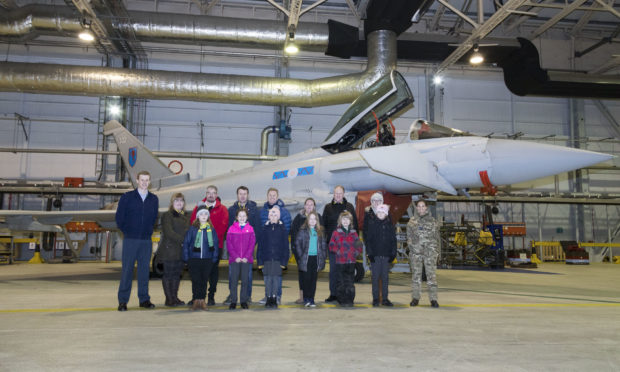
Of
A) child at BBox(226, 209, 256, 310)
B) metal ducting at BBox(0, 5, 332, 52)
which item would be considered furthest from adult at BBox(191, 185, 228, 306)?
metal ducting at BBox(0, 5, 332, 52)

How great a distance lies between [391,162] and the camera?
7516mm

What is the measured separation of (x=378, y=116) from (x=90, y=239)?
16.7m

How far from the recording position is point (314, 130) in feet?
67.6

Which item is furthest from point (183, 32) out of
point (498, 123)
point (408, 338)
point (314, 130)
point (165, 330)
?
point (498, 123)

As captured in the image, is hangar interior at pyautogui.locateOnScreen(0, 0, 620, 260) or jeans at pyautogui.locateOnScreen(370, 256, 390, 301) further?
hangar interior at pyautogui.locateOnScreen(0, 0, 620, 260)

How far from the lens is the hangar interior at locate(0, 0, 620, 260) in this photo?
15.2 meters

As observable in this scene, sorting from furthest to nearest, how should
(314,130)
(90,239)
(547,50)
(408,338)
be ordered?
(547,50)
(314,130)
(90,239)
(408,338)

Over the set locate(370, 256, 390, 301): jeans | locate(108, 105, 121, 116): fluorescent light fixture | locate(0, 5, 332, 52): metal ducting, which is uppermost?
locate(0, 5, 332, 52): metal ducting

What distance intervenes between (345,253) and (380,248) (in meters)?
0.53

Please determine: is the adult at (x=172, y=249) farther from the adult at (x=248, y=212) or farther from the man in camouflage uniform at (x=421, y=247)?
the man in camouflage uniform at (x=421, y=247)

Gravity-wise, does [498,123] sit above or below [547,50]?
below

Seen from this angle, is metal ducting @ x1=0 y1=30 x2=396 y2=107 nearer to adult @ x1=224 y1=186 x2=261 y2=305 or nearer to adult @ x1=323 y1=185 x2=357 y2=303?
adult @ x1=323 y1=185 x2=357 y2=303

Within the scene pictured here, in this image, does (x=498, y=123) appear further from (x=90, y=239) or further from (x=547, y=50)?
(x=90, y=239)

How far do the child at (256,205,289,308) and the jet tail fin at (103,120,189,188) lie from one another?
8016 mm
